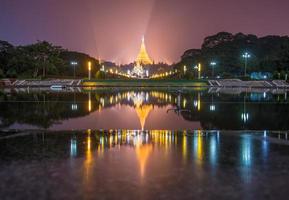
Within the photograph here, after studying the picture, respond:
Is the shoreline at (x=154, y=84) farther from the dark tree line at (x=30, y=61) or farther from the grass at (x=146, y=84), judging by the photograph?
the dark tree line at (x=30, y=61)

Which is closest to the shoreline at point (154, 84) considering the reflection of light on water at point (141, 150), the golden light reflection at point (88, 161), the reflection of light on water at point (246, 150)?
the reflection of light on water at point (141, 150)

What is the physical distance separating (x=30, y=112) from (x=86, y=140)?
9962 mm

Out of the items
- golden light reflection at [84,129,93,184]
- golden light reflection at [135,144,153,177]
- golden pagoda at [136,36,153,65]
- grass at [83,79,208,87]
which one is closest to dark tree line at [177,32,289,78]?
grass at [83,79,208,87]

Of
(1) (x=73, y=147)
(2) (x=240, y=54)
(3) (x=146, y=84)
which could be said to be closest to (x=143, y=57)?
(2) (x=240, y=54)

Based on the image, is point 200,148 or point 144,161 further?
point 200,148

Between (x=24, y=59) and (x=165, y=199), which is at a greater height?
(x=24, y=59)

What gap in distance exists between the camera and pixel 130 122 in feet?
58.3

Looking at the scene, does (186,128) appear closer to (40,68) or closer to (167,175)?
(167,175)

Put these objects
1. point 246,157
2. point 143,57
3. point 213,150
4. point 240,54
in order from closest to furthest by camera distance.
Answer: point 246,157
point 213,150
point 240,54
point 143,57

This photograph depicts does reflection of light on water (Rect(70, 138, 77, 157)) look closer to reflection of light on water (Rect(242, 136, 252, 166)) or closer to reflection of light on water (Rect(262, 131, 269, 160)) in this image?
reflection of light on water (Rect(242, 136, 252, 166))

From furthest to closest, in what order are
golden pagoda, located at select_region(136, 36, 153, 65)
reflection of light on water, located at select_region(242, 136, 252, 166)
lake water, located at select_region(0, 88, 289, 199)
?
golden pagoda, located at select_region(136, 36, 153, 65) → reflection of light on water, located at select_region(242, 136, 252, 166) → lake water, located at select_region(0, 88, 289, 199)

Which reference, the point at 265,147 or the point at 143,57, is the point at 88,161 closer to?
the point at 265,147

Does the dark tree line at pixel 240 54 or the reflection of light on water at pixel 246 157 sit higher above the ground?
the dark tree line at pixel 240 54

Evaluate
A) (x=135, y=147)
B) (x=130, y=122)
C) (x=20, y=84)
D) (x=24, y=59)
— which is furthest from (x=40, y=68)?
(x=135, y=147)
